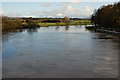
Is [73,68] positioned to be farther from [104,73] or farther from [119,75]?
[119,75]

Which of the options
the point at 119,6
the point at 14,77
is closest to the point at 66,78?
the point at 14,77

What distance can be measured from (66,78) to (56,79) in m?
0.66

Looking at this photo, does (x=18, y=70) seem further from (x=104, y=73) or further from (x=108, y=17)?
(x=108, y=17)

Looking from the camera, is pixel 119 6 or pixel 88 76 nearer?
pixel 88 76

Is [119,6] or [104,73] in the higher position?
[119,6]

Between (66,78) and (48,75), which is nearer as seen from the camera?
(66,78)

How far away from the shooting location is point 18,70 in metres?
13.6

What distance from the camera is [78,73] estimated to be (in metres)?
12.6

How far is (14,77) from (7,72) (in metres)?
1.55

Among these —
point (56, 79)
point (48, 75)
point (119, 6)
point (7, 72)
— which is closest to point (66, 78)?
point (56, 79)

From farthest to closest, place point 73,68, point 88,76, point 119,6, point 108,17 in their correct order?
point 108,17 < point 119,6 < point 73,68 < point 88,76

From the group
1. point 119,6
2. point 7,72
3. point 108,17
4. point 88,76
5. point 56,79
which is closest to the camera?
point 56,79

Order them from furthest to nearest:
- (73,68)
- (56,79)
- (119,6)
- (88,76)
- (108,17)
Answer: (108,17), (119,6), (73,68), (88,76), (56,79)

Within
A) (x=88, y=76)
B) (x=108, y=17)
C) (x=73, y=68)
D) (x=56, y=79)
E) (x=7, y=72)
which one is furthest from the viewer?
(x=108, y=17)
